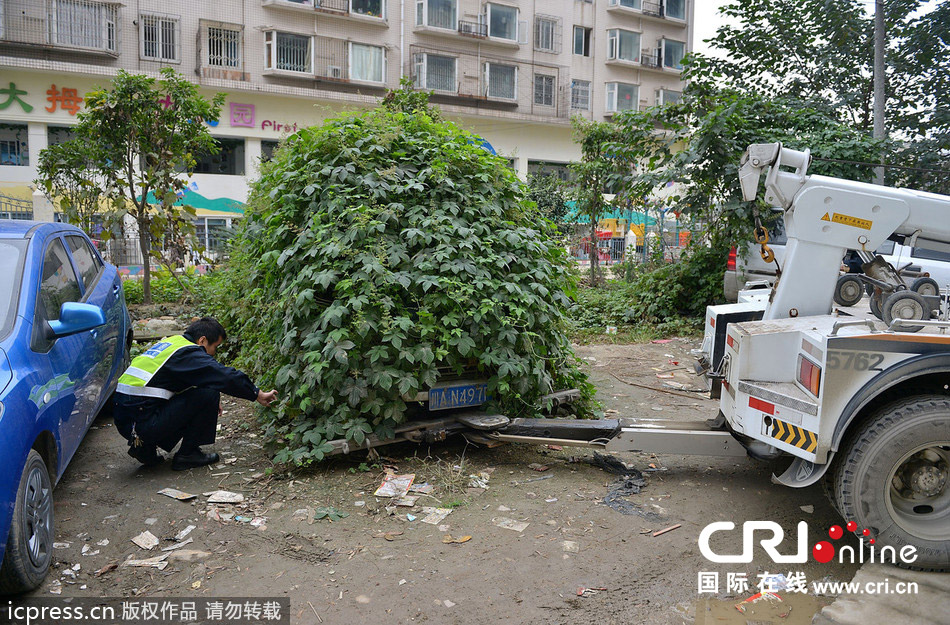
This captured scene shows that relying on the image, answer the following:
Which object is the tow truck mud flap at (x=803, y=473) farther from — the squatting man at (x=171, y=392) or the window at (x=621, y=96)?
the window at (x=621, y=96)

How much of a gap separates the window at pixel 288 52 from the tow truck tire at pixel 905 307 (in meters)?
22.7

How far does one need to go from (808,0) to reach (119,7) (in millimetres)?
19068

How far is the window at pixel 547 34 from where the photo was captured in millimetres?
28469

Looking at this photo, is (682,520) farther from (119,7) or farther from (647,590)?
(119,7)

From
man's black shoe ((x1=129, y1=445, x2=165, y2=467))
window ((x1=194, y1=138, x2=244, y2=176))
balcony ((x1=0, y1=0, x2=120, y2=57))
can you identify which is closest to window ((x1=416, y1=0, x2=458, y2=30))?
window ((x1=194, y1=138, x2=244, y2=176))

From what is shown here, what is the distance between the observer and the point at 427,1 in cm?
2573

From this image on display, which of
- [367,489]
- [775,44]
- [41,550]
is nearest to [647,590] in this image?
[367,489]

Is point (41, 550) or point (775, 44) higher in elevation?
point (775, 44)

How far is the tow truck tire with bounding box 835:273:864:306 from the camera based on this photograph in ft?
14.1

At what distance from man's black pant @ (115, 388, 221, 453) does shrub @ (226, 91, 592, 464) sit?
460 mm

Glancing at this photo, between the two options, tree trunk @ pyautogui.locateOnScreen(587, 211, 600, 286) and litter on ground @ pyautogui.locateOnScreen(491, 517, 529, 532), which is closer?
litter on ground @ pyautogui.locateOnScreen(491, 517, 529, 532)

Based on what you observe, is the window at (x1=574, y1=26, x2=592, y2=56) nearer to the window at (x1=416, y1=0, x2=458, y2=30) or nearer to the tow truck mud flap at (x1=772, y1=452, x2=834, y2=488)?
the window at (x1=416, y1=0, x2=458, y2=30)

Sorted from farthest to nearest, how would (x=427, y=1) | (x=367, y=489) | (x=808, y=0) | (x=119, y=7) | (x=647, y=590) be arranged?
1. (x=427, y=1)
2. (x=119, y=7)
3. (x=808, y=0)
4. (x=367, y=489)
5. (x=647, y=590)

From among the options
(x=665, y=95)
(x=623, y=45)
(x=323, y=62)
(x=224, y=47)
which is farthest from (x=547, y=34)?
(x=224, y=47)
